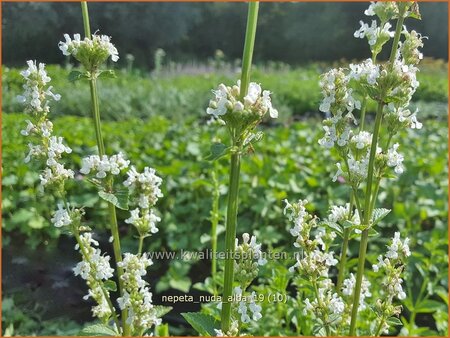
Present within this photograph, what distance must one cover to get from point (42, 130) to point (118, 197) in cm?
31

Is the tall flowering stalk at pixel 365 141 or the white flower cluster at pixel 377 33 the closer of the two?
the tall flowering stalk at pixel 365 141

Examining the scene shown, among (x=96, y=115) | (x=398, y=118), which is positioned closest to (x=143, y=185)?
(x=96, y=115)

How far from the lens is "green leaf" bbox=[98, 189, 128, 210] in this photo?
1427mm

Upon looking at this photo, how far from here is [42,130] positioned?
5.16ft

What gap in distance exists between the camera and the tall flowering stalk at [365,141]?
1.35 meters

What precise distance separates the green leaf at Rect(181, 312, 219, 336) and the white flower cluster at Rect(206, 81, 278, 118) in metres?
0.53

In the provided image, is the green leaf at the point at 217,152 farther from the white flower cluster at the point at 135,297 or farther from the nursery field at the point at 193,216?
the nursery field at the point at 193,216

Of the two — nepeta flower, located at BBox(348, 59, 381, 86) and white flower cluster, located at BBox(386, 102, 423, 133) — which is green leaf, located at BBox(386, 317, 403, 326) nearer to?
white flower cluster, located at BBox(386, 102, 423, 133)

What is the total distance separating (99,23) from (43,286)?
12.7m

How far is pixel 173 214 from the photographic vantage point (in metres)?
4.09

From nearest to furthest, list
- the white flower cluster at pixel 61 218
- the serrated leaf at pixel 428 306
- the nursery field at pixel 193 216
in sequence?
the white flower cluster at pixel 61 218
the serrated leaf at pixel 428 306
the nursery field at pixel 193 216

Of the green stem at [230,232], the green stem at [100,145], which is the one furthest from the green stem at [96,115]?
the green stem at [230,232]

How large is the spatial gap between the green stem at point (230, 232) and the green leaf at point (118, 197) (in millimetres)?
305

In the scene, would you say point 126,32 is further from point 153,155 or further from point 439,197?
point 439,197
